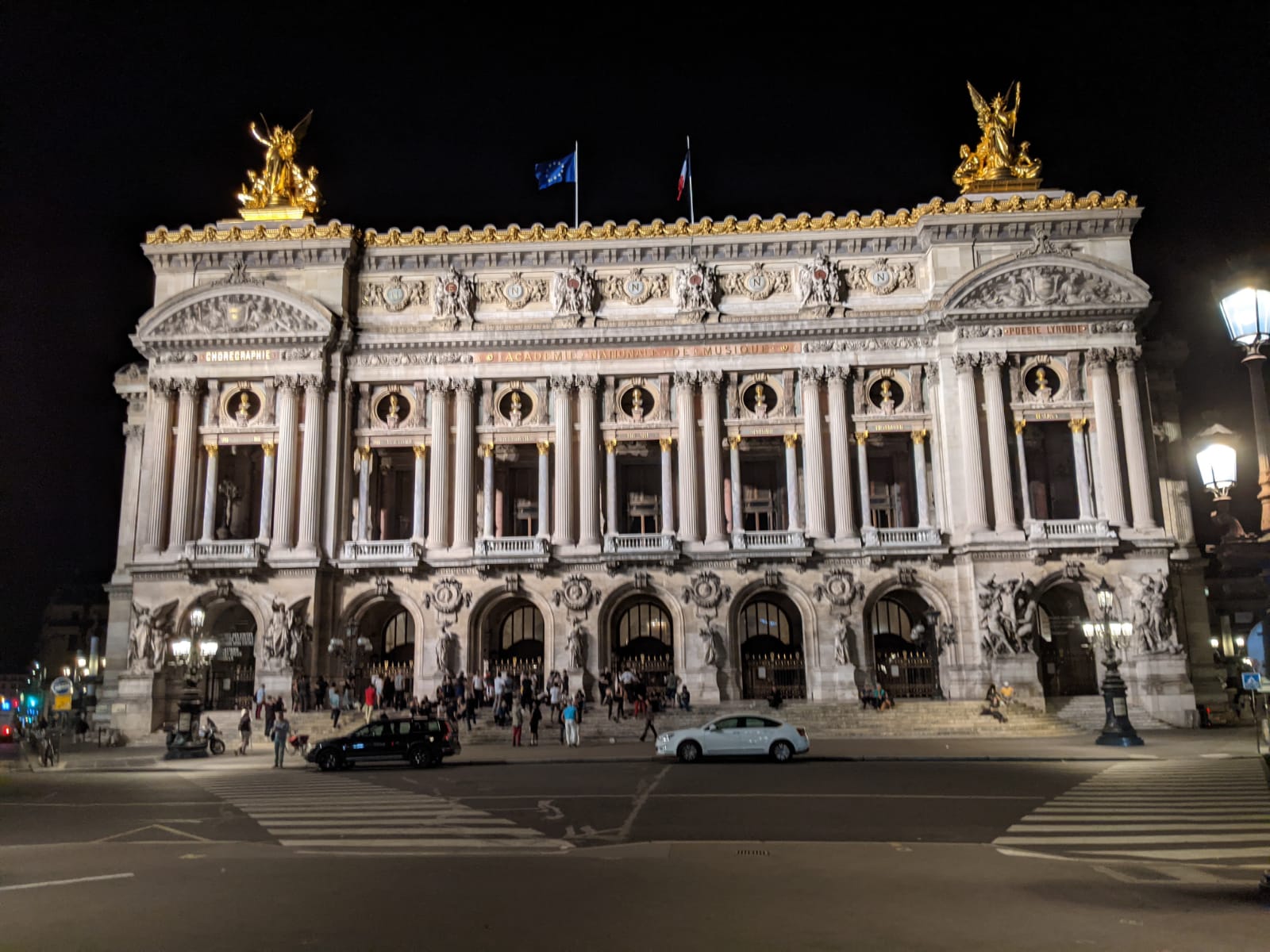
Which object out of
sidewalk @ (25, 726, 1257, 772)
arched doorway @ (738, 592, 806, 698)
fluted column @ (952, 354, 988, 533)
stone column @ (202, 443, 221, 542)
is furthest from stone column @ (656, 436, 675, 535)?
stone column @ (202, 443, 221, 542)

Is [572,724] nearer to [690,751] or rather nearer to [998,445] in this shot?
[690,751]

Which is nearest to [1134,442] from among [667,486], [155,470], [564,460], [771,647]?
[771,647]

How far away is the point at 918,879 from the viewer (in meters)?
11.8

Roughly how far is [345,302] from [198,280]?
695cm

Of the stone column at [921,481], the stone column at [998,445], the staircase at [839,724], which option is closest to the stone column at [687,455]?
the staircase at [839,724]

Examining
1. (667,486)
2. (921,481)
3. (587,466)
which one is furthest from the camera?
(667,486)

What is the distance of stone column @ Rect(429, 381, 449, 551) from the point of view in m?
47.5

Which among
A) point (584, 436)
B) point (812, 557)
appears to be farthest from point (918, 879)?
point (584, 436)

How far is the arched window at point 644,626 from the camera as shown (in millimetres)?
49781

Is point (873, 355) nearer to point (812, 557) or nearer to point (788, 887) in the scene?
point (812, 557)

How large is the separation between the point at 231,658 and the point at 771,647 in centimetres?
2496

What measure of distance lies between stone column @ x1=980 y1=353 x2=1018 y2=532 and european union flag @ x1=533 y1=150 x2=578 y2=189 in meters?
20.5

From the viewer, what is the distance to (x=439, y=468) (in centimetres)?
4794

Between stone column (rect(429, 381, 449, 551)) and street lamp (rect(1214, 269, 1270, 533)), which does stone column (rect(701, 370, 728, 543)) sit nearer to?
stone column (rect(429, 381, 449, 551))
